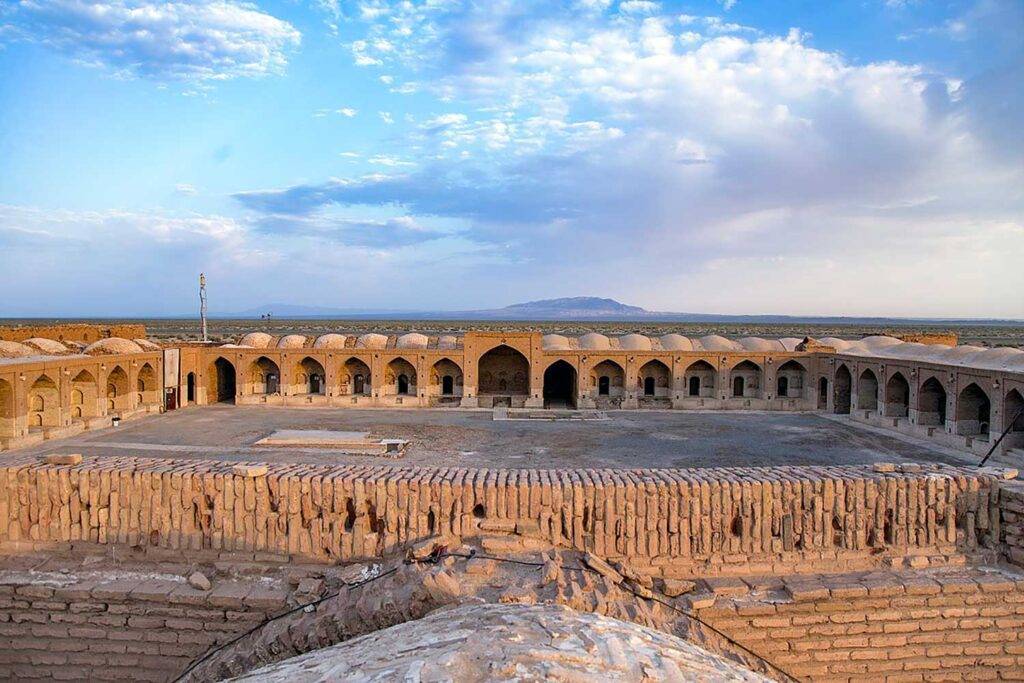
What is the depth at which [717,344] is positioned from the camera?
3206cm

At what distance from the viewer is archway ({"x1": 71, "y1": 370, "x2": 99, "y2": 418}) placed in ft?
79.8

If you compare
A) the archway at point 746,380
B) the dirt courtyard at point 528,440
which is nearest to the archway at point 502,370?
the dirt courtyard at point 528,440

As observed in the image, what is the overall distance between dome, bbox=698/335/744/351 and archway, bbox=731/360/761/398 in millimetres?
1016

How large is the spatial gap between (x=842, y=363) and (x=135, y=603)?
90.3 ft

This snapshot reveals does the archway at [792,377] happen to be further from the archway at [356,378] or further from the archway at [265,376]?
the archway at [265,376]

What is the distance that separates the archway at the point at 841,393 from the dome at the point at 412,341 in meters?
18.6

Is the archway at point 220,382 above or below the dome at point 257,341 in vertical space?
below

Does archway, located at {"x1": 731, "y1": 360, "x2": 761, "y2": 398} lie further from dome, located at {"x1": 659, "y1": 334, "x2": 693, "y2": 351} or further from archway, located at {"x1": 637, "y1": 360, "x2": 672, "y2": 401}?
archway, located at {"x1": 637, "y1": 360, "x2": 672, "y2": 401}

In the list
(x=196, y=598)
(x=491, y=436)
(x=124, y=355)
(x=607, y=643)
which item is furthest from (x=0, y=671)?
(x=124, y=355)

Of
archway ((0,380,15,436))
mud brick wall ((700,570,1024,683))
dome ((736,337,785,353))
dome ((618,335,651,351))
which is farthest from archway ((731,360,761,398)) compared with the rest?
archway ((0,380,15,436))

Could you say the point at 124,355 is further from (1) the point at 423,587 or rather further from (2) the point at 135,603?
(1) the point at 423,587

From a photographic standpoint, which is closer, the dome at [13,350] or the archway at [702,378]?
the dome at [13,350]

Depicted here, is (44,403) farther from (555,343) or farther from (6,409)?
(555,343)

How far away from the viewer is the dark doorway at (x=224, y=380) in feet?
104
